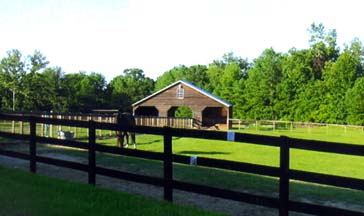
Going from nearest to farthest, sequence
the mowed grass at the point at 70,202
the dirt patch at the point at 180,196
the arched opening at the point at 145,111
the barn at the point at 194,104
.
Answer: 1. the mowed grass at the point at 70,202
2. the dirt patch at the point at 180,196
3. the barn at the point at 194,104
4. the arched opening at the point at 145,111

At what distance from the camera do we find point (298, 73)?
60.7 meters

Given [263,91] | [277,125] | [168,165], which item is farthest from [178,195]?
[263,91]

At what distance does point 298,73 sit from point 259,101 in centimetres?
697

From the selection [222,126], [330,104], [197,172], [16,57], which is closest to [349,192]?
[197,172]

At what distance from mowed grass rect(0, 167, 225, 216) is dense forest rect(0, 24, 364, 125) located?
48.7 meters

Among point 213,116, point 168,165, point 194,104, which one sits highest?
point 194,104

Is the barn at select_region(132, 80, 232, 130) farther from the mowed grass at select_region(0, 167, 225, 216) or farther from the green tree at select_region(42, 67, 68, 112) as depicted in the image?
the mowed grass at select_region(0, 167, 225, 216)

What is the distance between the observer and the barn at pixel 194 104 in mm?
47031

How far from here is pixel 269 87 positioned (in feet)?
206

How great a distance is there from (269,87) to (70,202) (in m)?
59.2

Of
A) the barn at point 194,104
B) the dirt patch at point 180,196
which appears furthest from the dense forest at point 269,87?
the dirt patch at point 180,196

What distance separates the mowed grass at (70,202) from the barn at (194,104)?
126 ft

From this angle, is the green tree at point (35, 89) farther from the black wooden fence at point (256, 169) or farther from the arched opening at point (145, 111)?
the black wooden fence at point (256, 169)

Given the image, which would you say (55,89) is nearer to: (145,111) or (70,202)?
(145,111)
